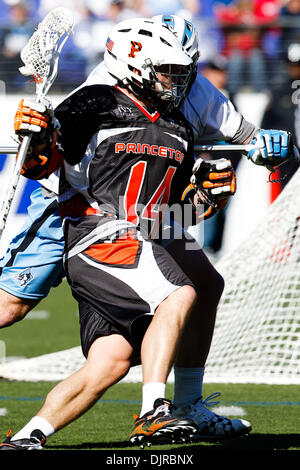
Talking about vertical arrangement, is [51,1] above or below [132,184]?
below

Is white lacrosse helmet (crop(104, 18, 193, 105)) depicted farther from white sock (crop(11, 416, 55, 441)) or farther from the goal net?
the goal net

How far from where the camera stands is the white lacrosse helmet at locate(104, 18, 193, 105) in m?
3.53

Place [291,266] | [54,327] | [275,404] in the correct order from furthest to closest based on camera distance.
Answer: [54,327] → [291,266] → [275,404]

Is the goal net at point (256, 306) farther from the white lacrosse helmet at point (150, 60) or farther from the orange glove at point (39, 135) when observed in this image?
the orange glove at point (39, 135)

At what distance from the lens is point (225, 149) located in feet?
12.5

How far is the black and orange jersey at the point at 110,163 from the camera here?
3502mm

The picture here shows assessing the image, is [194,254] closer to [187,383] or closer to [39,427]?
[187,383]

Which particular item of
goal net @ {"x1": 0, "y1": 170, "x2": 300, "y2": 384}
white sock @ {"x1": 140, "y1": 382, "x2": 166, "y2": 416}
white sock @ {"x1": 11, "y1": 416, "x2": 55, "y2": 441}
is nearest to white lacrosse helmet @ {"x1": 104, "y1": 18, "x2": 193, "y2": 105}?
white sock @ {"x1": 140, "y1": 382, "x2": 166, "y2": 416}

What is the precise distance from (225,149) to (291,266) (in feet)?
5.33

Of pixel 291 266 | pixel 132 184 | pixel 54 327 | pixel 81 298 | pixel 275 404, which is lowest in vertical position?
pixel 54 327

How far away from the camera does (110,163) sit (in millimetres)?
3516

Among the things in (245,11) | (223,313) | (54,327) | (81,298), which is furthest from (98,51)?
(81,298)

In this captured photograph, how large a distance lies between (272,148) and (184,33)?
588 millimetres

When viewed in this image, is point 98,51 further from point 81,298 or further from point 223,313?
point 81,298
